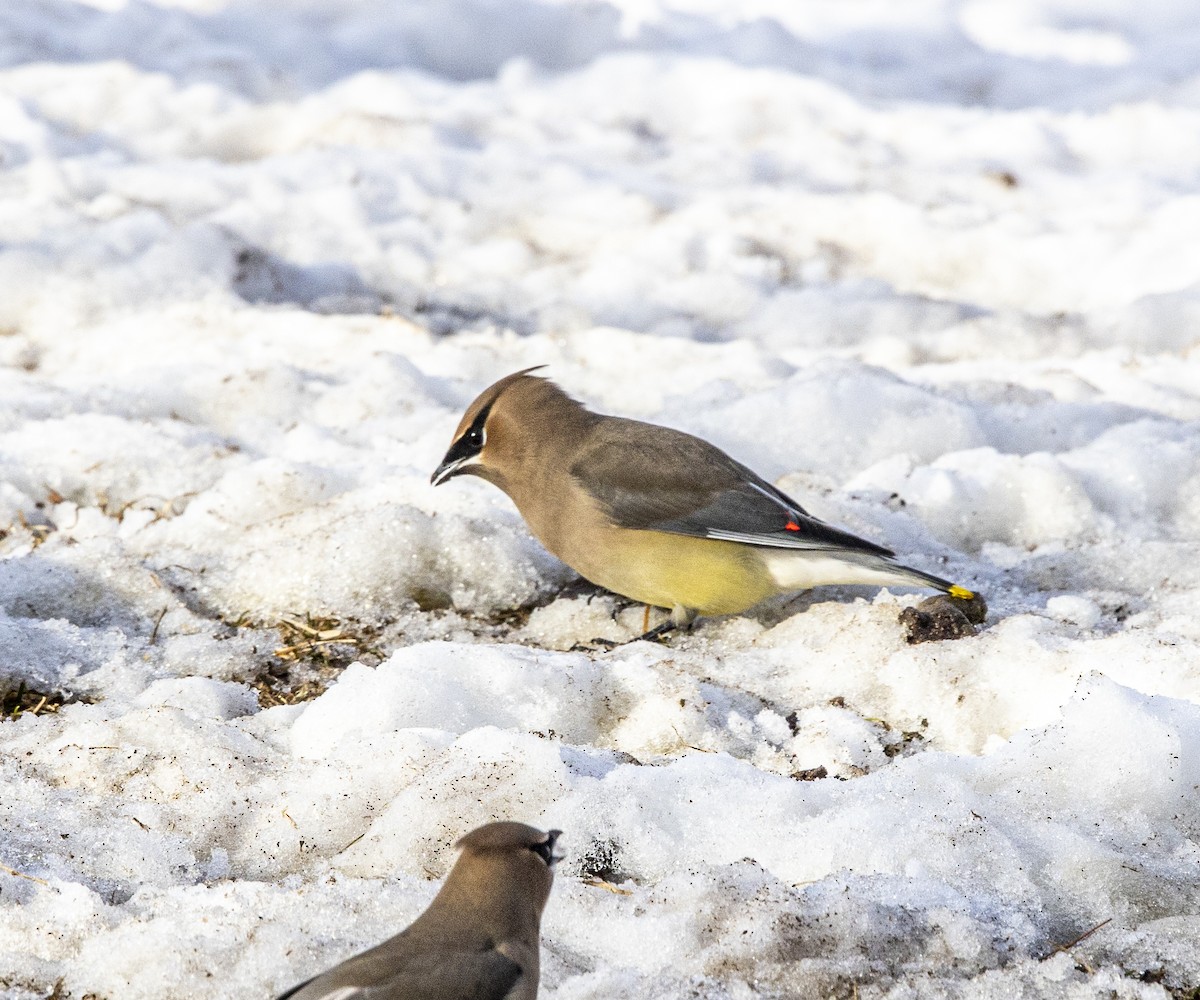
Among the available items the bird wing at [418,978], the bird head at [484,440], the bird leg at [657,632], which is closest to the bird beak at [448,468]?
the bird head at [484,440]

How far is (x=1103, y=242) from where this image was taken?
746cm

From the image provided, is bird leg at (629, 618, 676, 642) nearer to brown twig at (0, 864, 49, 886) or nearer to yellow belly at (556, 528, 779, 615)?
yellow belly at (556, 528, 779, 615)

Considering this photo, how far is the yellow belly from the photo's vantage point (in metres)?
3.99

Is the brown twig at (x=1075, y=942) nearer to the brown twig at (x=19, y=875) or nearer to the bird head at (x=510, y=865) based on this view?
the bird head at (x=510, y=865)

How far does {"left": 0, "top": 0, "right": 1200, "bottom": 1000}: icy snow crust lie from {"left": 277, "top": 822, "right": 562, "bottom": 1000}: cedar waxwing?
0.30 meters

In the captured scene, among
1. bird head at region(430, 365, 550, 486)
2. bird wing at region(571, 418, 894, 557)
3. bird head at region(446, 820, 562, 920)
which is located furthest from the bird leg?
bird head at region(446, 820, 562, 920)

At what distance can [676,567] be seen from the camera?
4.00m

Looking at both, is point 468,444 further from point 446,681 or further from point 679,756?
point 679,756

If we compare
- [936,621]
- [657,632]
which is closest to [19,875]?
[657,632]

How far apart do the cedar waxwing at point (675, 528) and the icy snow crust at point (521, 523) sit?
0.14 m

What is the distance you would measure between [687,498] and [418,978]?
2.36 meters

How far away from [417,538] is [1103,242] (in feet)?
15.6

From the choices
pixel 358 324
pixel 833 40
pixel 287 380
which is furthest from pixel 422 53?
pixel 287 380

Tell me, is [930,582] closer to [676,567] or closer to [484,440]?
[676,567]
